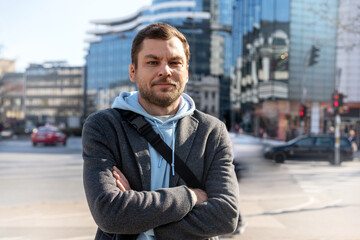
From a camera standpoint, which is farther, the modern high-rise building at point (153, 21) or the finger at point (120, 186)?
the modern high-rise building at point (153, 21)

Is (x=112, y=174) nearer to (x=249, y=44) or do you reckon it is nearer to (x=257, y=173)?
(x=257, y=173)

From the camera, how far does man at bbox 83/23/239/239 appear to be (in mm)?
Result: 1603

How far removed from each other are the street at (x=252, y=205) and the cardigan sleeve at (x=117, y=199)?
12.6ft

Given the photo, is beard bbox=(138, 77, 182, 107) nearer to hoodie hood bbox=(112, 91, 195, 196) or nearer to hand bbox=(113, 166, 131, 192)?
hoodie hood bbox=(112, 91, 195, 196)

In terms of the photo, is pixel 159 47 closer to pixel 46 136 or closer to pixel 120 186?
pixel 120 186

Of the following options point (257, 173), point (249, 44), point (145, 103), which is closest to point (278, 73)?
point (249, 44)

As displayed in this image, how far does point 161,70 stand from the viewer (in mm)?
1730

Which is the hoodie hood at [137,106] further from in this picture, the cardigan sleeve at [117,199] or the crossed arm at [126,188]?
the crossed arm at [126,188]

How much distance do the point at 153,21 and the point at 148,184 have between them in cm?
6620

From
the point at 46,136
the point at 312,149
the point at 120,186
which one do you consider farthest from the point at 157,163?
the point at 46,136

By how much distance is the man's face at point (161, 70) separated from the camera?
1.74m

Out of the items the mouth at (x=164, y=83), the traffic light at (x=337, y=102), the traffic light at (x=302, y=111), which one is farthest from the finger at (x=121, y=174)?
the traffic light at (x=302, y=111)

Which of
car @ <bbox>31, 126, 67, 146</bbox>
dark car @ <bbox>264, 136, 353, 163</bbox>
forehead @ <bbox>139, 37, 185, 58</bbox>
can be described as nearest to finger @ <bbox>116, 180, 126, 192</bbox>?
forehead @ <bbox>139, 37, 185, 58</bbox>

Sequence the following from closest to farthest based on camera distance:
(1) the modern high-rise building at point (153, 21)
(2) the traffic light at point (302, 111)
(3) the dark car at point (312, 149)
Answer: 1. (3) the dark car at point (312, 149)
2. (2) the traffic light at point (302, 111)
3. (1) the modern high-rise building at point (153, 21)
